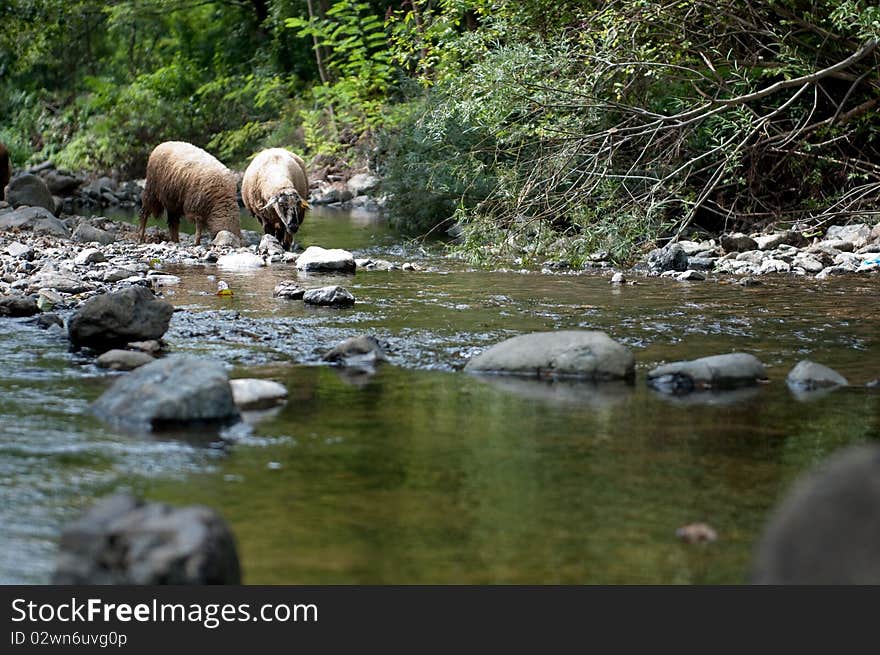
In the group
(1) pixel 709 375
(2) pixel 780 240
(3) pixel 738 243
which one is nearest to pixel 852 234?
(2) pixel 780 240

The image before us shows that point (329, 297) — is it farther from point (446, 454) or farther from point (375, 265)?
point (446, 454)

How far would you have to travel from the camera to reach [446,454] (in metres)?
5.20

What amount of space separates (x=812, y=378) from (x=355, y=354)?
9.40ft

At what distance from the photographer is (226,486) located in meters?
4.55

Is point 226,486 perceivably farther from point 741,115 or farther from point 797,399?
point 741,115

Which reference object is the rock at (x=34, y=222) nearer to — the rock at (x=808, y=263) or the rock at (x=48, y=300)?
the rock at (x=48, y=300)

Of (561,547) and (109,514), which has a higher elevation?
(109,514)

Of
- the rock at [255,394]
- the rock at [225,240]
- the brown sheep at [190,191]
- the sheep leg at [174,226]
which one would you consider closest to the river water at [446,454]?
the rock at [255,394]

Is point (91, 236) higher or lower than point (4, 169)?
lower

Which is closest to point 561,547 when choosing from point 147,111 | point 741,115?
point 741,115

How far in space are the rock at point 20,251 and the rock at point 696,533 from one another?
1021 centimetres

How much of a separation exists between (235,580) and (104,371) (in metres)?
3.97

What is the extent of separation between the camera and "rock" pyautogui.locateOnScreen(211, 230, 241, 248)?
15234mm

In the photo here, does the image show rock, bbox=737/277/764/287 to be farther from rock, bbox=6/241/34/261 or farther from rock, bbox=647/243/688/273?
rock, bbox=6/241/34/261
